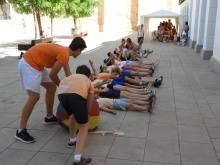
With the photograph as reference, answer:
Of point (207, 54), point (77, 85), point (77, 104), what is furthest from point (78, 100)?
point (207, 54)

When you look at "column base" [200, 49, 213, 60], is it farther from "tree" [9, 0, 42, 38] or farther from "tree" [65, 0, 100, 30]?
"tree" [65, 0, 100, 30]

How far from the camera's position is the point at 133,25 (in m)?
35.7

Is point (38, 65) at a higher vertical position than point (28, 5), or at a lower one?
lower

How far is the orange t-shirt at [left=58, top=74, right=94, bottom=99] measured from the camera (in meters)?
3.30

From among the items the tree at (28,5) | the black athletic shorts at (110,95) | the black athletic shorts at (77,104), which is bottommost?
the black athletic shorts at (110,95)

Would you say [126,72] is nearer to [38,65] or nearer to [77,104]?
[38,65]

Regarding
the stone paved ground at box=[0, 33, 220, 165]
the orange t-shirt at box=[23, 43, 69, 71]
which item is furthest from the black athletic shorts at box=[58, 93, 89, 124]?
the orange t-shirt at box=[23, 43, 69, 71]

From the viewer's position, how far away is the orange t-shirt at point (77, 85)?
330 centimetres

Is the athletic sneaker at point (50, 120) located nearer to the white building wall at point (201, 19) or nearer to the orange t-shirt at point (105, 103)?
the orange t-shirt at point (105, 103)

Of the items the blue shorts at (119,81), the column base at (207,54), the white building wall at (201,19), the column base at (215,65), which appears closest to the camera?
the blue shorts at (119,81)

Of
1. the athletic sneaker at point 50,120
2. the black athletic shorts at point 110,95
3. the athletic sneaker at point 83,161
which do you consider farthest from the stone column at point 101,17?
the athletic sneaker at point 83,161

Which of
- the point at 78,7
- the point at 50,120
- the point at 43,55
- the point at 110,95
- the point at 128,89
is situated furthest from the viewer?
the point at 78,7

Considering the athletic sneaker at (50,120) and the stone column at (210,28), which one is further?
the stone column at (210,28)

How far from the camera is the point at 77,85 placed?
3312 mm
